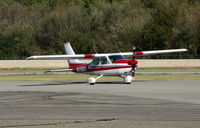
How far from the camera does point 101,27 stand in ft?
281

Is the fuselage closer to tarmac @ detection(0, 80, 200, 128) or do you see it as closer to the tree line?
tarmac @ detection(0, 80, 200, 128)

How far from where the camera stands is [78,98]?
23344 millimetres

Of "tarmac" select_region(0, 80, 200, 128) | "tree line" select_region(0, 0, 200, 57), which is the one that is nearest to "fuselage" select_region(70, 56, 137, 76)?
"tarmac" select_region(0, 80, 200, 128)

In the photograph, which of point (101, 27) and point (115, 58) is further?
point (101, 27)

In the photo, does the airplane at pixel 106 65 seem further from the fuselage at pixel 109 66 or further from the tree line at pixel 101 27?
the tree line at pixel 101 27

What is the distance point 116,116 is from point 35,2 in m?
89.5

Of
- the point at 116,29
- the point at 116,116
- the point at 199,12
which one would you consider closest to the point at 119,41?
the point at 116,29

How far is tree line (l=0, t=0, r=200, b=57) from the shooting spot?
7481cm

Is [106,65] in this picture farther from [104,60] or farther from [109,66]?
[104,60]

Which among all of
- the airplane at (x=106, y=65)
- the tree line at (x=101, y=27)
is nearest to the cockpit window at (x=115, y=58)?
the airplane at (x=106, y=65)

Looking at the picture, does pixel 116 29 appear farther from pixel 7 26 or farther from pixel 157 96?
pixel 157 96

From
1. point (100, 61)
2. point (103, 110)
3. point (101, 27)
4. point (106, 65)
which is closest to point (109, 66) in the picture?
point (106, 65)

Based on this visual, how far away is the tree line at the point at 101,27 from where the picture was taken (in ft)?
245

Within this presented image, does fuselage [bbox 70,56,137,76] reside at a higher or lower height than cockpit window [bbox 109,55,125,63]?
lower
